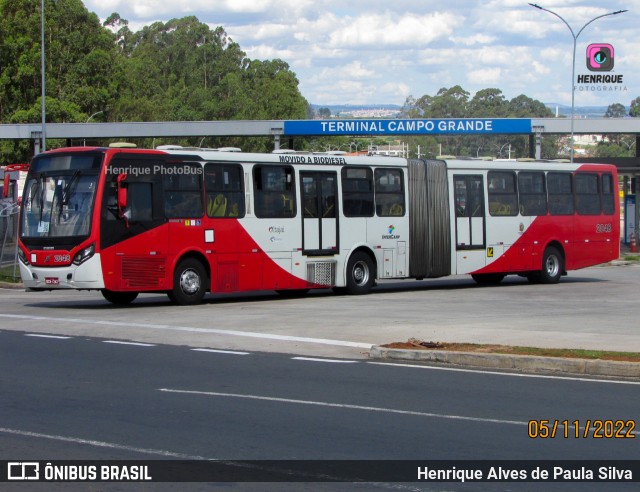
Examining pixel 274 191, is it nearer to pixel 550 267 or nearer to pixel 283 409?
pixel 550 267

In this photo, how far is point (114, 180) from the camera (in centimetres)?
2225

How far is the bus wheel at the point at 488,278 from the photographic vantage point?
105 ft

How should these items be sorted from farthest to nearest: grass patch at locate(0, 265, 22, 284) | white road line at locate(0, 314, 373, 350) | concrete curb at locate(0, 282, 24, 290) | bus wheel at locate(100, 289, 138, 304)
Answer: grass patch at locate(0, 265, 22, 284), concrete curb at locate(0, 282, 24, 290), bus wheel at locate(100, 289, 138, 304), white road line at locate(0, 314, 373, 350)

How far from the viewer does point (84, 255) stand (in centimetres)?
2184

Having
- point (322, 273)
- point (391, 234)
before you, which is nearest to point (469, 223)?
point (391, 234)

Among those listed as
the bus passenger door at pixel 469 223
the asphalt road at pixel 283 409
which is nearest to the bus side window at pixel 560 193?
the bus passenger door at pixel 469 223

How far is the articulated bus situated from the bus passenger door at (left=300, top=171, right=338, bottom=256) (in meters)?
0.03

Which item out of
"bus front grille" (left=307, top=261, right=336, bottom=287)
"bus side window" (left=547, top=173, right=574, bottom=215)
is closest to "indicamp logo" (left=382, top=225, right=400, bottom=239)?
"bus front grille" (left=307, top=261, right=336, bottom=287)

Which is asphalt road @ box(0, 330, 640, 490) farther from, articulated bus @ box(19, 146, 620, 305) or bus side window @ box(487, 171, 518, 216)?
bus side window @ box(487, 171, 518, 216)

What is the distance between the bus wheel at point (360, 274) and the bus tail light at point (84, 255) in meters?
7.11

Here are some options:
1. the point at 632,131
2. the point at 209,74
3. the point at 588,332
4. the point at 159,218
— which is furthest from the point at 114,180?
the point at 209,74

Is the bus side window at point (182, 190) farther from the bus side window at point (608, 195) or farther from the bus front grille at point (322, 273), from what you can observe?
the bus side window at point (608, 195)

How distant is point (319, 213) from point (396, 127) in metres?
26.6

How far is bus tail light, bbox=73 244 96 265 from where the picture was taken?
71.6ft
